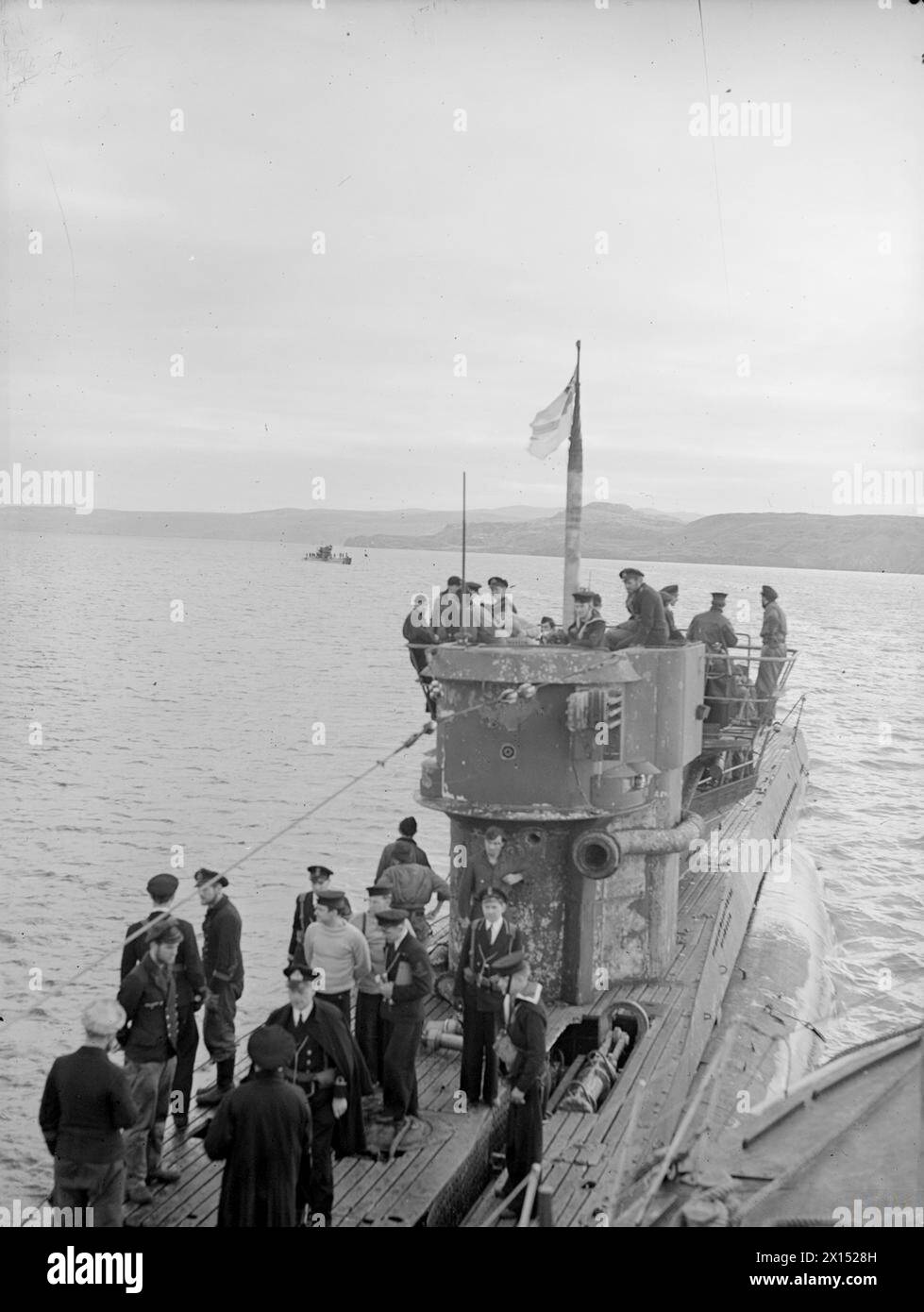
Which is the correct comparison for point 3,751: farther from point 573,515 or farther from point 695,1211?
point 695,1211

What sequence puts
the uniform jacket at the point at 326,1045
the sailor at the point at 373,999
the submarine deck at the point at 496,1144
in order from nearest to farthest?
the uniform jacket at the point at 326,1045
the submarine deck at the point at 496,1144
the sailor at the point at 373,999


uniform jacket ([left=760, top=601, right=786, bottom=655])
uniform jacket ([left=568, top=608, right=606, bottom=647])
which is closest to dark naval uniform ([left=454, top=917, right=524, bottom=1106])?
uniform jacket ([left=568, top=608, right=606, bottom=647])

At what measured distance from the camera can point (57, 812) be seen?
3472 cm

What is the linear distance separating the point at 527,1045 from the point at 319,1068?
165cm

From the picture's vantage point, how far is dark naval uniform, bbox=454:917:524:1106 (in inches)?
457

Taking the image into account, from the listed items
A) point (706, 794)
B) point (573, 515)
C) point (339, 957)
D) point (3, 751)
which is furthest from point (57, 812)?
point (339, 957)

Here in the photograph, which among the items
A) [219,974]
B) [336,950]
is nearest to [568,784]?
[336,950]

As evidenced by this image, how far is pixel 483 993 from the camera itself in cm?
1173

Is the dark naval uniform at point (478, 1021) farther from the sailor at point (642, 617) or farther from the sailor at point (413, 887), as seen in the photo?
the sailor at point (642, 617)

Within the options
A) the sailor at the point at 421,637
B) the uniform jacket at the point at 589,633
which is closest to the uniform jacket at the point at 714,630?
the sailor at the point at 421,637

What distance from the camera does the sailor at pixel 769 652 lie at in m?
23.2

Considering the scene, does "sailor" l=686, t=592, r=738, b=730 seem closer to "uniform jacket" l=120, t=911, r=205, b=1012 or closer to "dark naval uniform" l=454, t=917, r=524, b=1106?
"dark naval uniform" l=454, t=917, r=524, b=1106

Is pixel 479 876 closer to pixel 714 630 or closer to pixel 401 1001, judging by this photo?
pixel 401 1001
